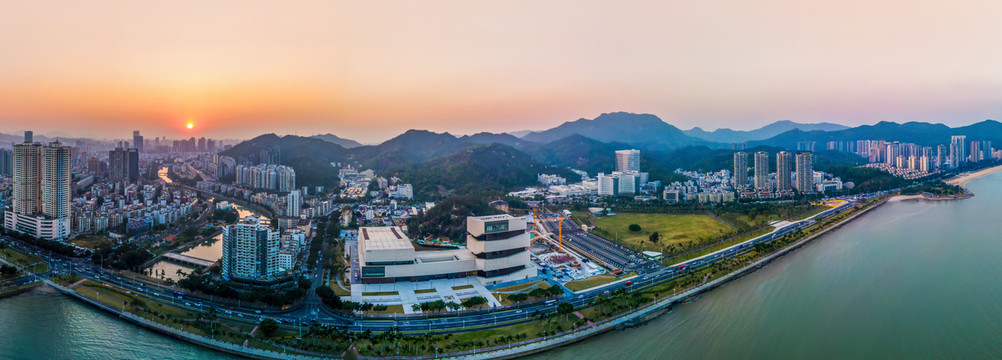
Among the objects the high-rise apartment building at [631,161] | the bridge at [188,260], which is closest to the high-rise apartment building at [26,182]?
the bridge at [188,260]

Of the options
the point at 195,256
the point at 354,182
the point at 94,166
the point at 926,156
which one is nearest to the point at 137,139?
the point at 94,166

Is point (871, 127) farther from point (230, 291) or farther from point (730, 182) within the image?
point (230, 291)

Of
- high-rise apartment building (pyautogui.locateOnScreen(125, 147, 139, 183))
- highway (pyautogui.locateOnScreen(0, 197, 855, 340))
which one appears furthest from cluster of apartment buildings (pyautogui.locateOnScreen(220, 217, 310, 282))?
high-rise apartment building (pyautogui.locateOnScreen(125, 147, 139, 183))

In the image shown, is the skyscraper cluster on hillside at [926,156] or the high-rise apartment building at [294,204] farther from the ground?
the skyscraper cluster on hillside at [926,156]

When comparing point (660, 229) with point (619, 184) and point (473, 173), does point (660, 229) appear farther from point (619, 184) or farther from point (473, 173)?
point (473, 173)

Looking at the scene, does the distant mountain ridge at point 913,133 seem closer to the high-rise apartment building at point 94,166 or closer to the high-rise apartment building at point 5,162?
the high-rise apartment building at point 94,166

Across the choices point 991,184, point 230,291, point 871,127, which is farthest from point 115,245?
point 871,127
